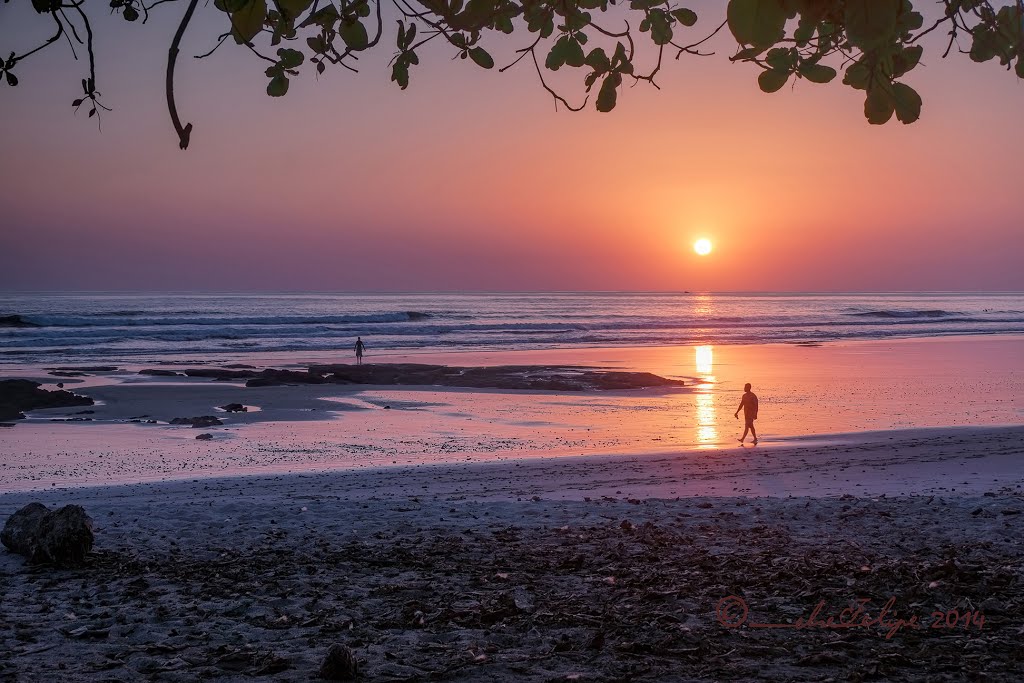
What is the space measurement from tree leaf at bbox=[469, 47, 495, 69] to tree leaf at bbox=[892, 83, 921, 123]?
4.26 ft

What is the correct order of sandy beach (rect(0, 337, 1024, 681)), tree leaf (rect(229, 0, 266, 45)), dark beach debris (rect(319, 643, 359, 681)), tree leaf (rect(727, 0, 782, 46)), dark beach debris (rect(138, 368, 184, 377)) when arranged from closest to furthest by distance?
1. tree leaf (rect(727, 0, 782, 46))
2. tree leaf (rect(229, 0, 266, 45))
3. dark beach debris (rect(319, 643, 359, 681))
4. sandy beach (rect(0, 337, 1024, 681))
5. dark beach debris (rect(138, 368, 184, 377))

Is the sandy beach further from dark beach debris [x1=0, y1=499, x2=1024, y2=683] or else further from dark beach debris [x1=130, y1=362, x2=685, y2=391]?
dark beach debris [x1=130, y1=362, x2=685, y2=391]

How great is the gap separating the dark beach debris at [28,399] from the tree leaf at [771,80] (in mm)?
20495

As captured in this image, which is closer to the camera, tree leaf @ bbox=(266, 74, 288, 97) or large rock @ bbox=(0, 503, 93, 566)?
tree leaf @ bbox=(266, 74, 288, 97)

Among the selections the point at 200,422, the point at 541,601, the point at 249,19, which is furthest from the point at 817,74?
the point at 200,422

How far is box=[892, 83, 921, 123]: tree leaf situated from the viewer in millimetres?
2010

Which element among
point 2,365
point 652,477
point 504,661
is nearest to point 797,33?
point 504,661

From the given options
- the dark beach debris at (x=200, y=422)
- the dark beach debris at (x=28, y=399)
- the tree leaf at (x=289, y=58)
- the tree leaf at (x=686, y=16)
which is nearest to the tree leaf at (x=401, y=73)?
the tree leaf at (x=289, y=58)

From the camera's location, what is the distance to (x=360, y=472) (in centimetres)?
1304

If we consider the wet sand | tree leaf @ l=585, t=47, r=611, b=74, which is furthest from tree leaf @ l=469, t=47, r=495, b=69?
the wet sand

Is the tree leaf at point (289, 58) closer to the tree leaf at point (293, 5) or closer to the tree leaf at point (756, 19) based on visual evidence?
the tree leaf at point (293, 5)

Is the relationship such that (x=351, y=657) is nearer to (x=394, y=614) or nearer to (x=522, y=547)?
(x=394, y=614)

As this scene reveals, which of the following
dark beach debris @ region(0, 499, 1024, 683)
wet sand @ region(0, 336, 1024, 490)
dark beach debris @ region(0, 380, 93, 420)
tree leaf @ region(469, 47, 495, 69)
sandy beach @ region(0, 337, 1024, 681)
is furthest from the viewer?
dark beach debris @ region(0, 380, 93, 420)

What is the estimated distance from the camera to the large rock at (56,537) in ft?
23.9
